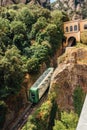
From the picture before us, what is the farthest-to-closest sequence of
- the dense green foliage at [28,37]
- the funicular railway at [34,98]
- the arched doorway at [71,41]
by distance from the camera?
1. the arched doorway at [71,41]
2. the dense green foliage at [28,37]
3. the funicular railway at [34,98]

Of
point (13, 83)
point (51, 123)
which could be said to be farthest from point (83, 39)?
point (51, 123)

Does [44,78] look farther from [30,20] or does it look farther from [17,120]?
A: [30,20]

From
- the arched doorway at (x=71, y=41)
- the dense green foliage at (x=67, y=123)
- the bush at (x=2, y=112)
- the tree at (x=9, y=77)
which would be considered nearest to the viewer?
the dense green foliage at (x=67, y=123)

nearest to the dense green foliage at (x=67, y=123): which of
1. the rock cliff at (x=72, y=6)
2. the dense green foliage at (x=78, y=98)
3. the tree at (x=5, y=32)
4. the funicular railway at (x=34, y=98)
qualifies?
the dense green foliage at (x=78, y=98)

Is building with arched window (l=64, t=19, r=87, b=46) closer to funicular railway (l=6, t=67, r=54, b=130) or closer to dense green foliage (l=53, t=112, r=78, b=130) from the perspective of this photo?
funicular railway (l=6, t=67, r=54, b=130)

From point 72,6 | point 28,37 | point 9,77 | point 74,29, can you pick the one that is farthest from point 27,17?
point 72,6

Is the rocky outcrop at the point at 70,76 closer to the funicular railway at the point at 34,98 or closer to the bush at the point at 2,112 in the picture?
the funicular railway at the point at 34,98
